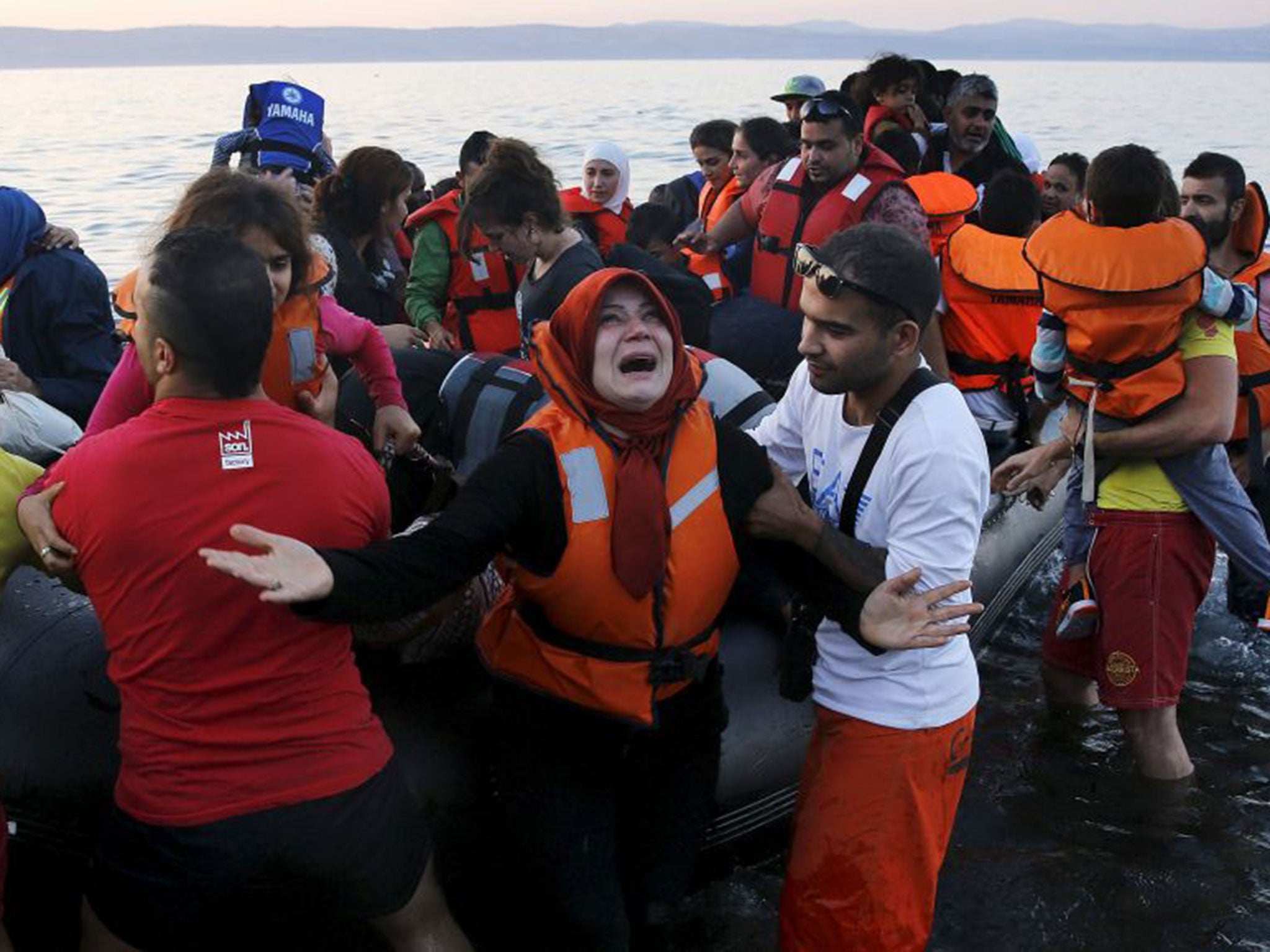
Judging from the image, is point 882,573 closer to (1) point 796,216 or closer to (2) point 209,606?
(2) point 209,606

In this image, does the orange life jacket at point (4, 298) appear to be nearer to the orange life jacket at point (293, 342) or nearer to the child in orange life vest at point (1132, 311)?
the orange life jacket at point (293, 342)

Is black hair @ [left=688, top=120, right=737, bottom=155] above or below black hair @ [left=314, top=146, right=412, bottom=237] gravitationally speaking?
below

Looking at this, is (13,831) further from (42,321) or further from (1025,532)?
(1025,532)

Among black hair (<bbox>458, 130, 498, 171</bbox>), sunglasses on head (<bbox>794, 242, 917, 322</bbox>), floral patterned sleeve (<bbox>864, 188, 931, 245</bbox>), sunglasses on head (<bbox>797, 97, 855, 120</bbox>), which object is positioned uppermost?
sunglasses on head (<bbox>794, 242, 917, 322</bbox>)

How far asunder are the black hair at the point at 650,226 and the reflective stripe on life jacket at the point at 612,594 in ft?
12.5

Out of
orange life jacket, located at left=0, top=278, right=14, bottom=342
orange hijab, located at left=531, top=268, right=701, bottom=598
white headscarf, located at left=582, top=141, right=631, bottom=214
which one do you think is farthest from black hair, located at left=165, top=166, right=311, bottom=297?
white headscarf, located at left=582, top=141, right=631, bottom=214

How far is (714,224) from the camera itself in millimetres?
6160

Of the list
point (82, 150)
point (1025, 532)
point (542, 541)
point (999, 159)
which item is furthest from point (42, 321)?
point (82, 150)

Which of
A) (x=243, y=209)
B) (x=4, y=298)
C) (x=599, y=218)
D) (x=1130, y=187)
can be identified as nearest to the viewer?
(x=243, y=209)

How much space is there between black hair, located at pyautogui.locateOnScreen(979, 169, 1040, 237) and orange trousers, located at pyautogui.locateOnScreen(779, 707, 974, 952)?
9.09 ft

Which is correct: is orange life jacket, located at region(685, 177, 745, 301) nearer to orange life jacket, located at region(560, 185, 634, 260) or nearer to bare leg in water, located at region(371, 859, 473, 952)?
orange life jacket, located at region(560, 185, 634, 260)

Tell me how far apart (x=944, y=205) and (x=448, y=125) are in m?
26.2

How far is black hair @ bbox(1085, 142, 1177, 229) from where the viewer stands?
3451mm

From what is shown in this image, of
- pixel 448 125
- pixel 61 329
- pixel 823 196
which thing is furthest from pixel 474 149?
pixel 448 125
